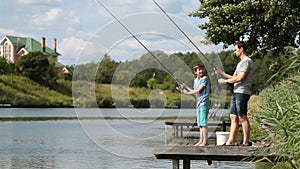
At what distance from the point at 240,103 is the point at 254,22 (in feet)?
34.7

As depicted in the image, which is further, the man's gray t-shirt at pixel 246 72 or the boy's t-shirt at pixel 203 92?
the boy's t-shirt at pixel 203 92

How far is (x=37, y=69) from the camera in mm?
72938

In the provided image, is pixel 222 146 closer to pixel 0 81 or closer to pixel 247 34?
pixel 247 34

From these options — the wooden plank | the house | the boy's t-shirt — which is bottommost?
the wooden plank

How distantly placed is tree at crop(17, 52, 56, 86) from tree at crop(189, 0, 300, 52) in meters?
48.3

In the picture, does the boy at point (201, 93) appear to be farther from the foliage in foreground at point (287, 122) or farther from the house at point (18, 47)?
the house at point (18, 47)

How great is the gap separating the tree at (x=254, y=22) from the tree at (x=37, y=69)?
48.3 m

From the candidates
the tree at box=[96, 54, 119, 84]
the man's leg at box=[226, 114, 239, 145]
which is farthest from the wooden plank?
the tree at box=[96, 54, 119, 84]

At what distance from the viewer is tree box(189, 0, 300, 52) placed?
726 inches

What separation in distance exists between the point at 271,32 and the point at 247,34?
0.68 metres

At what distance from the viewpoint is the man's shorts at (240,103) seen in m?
8.94

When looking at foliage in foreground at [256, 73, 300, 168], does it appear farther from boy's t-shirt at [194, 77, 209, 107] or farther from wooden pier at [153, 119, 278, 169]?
boy's t-shirt at [194, 77, 209, 107]

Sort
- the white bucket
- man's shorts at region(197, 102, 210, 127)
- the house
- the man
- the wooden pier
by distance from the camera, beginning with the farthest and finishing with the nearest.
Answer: the house → the white bucket → man's shorts at region(197, 102, 210, 127) → the man → the wooden pier

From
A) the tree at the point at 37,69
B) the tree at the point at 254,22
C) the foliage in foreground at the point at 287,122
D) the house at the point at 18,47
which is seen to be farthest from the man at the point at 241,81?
the house at the point at 18,47
